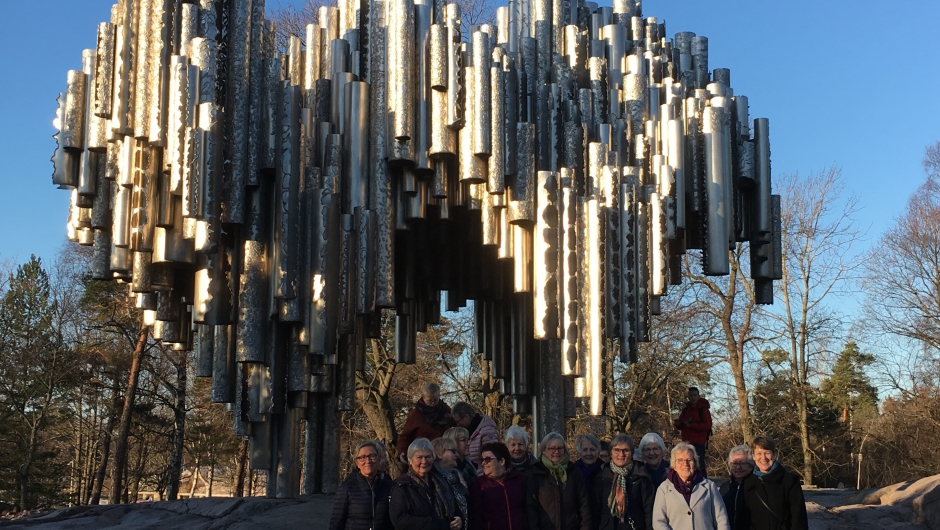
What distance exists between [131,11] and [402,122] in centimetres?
285

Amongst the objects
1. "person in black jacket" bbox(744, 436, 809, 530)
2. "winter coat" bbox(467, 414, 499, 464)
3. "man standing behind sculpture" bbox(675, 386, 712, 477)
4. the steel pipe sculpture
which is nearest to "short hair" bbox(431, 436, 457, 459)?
"winter coat" bbox(467, 414, 499, 464)

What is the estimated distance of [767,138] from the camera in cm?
1212

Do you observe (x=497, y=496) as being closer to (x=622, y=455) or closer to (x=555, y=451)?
(x=555, y=451)

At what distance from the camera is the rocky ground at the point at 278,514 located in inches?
370

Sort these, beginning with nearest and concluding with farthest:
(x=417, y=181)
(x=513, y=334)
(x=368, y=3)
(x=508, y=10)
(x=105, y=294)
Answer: (x=417, y=181), (x=368, y=3), (x=508, y=10), (x=513, y=334), (x=105, y=294)

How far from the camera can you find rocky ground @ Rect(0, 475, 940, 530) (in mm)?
9406

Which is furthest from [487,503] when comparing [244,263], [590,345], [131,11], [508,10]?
[508,10]

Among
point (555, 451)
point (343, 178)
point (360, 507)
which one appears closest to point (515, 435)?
point (555, 451)

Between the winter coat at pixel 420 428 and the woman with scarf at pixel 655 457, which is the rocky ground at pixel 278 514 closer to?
the winter coat at pixel 420 428

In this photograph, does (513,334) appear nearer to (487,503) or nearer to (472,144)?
(472,144)

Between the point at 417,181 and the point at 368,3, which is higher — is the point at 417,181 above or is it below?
below

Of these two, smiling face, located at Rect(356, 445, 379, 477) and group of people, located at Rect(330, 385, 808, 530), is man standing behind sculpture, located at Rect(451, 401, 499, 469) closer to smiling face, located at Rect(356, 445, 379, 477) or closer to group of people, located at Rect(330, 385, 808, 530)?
group of people, located at Rect(330, 385, 808, 530)

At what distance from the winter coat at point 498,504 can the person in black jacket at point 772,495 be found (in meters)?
1.52

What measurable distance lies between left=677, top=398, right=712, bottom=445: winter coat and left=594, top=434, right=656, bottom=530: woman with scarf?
449 centimetres
